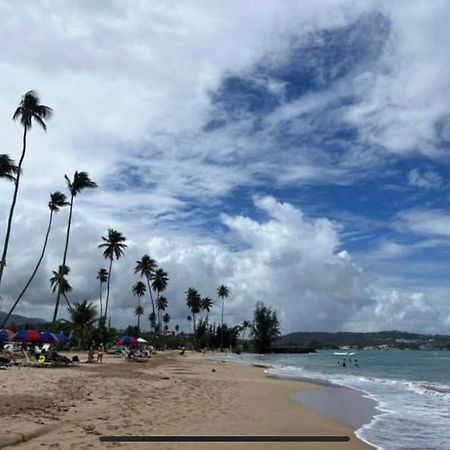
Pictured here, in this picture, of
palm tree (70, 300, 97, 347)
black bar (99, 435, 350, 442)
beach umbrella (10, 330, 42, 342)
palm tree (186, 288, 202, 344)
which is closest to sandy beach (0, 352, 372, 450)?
black bar (99, 435, 350, 442)

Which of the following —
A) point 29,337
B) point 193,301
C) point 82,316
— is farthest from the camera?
point 193,301

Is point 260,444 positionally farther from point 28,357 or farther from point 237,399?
point 28,357

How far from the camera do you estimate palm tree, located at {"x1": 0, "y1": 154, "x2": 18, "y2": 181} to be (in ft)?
112

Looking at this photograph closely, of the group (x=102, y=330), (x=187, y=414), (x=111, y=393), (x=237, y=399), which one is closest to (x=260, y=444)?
(x=187, y=414)

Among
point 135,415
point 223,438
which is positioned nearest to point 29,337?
point 135,415

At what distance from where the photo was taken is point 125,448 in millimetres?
8555

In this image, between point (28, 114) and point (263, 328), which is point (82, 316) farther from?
point (263, 328)

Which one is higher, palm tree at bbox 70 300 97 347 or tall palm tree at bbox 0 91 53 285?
tall palm tree at bbox 0 91 53 285

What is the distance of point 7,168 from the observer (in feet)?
112

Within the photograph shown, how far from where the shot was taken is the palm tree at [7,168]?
34.0 m

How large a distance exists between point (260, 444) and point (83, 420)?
11.8ft

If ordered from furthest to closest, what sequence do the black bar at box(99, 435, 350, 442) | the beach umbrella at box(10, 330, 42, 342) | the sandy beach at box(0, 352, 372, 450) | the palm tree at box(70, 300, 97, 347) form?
the palm tree at box(70, 300, 97, 347) < the beach umbrella at box(10, 330, 42, 342) < the black bar at box(99, 435, 350, 442) < the sandy beach at box(0, 352, 372, 450)

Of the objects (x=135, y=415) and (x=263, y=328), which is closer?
(x=135, y=415)

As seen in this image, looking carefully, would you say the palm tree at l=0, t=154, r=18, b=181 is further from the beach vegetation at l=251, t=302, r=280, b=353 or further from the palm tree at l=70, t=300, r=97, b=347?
the beach vegetation at l=251, t=302, r=280, b=353
